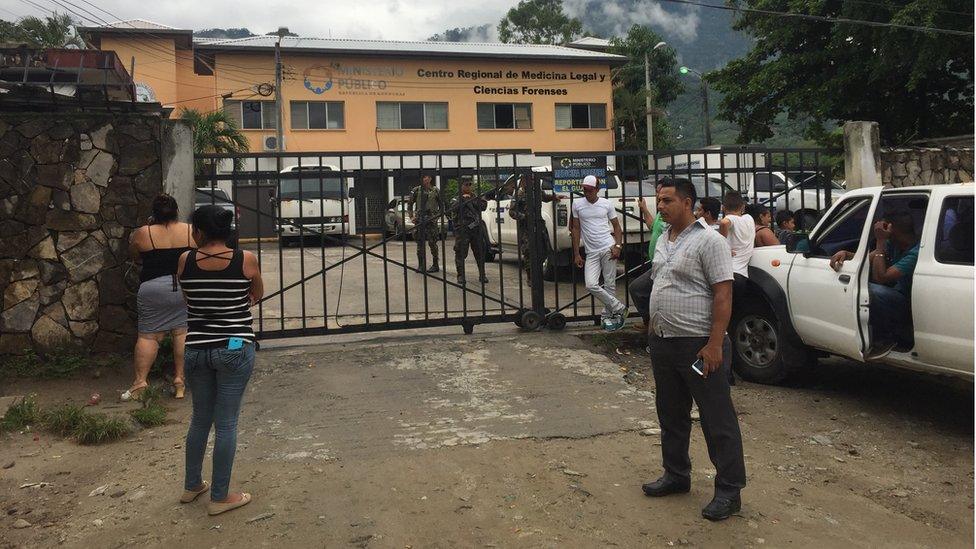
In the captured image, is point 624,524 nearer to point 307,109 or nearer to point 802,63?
point 802,63

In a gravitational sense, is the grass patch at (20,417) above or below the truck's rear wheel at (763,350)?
below

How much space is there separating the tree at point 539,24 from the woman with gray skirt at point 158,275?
43.9m

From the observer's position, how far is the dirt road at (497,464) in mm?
4027

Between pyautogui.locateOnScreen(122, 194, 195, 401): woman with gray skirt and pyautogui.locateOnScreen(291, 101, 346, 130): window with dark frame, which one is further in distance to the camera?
pyautogui.locateOnScreen(291, 101, 346, 130): window with dark frame

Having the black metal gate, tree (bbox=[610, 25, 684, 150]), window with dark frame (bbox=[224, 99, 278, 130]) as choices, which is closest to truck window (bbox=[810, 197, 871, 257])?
the black metal gate

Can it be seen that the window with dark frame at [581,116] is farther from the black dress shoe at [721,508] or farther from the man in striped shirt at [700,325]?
the black dress shoe at [721,508]

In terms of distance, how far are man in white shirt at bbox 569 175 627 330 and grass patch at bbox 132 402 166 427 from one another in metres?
4.10

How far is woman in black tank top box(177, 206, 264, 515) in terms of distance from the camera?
403cm

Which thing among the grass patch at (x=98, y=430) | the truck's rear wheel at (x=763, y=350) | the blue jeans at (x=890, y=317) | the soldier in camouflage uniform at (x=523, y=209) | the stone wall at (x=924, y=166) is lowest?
the grass patch at (x=98, y=430)

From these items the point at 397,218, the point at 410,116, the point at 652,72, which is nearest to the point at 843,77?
the point at 397,218

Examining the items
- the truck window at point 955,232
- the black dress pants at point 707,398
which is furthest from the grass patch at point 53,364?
the truck window at point 955,232

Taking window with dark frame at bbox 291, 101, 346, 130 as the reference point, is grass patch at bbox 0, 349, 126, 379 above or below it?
below

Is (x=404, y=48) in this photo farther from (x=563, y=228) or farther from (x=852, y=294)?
(x=852, y=294)

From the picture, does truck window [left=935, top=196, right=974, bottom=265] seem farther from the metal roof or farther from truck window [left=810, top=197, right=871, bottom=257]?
the metal roof
